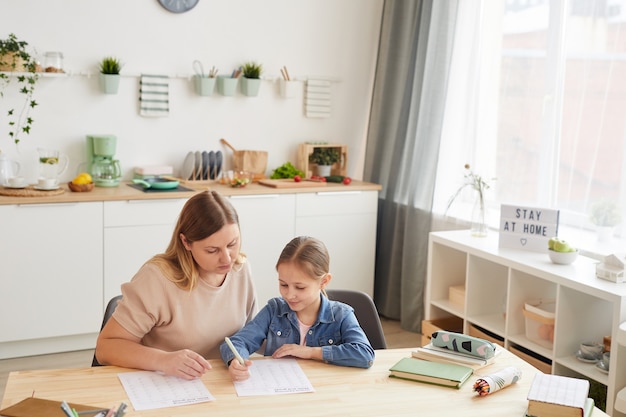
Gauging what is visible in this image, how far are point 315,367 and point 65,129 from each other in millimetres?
2741

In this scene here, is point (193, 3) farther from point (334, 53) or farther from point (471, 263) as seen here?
point (471, 263)

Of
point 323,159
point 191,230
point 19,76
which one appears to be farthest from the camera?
point 323,159

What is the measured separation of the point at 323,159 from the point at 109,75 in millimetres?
1398

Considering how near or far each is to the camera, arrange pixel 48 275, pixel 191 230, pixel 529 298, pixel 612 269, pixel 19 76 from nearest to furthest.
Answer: pixel 191 230, pixel 612 269, pixel 529 298, pixel 48 275, pixel 19 76

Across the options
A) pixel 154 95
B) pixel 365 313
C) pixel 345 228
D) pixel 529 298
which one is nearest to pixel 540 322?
pixel 529 298

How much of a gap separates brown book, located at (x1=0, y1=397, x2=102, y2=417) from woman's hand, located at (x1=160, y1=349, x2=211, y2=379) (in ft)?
0.87

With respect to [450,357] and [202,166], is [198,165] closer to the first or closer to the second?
[202,166]

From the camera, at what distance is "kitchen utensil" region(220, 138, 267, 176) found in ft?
15.5

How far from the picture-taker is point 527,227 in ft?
11.5

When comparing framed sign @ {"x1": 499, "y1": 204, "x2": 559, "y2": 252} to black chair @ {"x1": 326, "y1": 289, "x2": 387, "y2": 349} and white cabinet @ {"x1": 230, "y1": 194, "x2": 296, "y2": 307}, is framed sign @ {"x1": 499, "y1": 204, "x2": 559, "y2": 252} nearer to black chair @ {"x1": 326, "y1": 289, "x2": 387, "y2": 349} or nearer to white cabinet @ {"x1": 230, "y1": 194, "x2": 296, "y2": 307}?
black chair @ {"x1": 326, "y1": 289, "x2": 387, "y2": 349}

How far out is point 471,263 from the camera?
3.66m

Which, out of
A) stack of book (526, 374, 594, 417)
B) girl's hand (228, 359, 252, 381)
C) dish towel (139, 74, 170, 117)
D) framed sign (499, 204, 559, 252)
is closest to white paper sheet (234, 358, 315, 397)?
girl's hand (228, 359, 252, 381)

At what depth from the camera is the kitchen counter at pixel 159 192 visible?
3860mm

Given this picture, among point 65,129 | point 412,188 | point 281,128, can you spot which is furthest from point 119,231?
point 412,188
